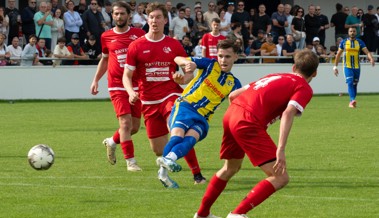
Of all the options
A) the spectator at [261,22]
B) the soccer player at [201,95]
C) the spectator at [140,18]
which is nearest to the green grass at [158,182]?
the soccer player at [201,95]

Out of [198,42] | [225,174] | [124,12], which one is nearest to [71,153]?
[124,12]

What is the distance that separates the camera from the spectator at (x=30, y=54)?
28250mm

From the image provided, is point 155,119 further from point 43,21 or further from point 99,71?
point 43,21

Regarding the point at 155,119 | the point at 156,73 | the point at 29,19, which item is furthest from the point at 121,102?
the point at 29,19

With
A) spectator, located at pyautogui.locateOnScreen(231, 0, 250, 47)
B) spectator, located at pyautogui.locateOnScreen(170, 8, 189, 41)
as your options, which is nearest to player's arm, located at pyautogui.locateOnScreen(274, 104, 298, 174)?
spectator, located at pyautogui.locateOnScreen(170, 8, 189, 41)

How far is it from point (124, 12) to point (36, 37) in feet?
52.9

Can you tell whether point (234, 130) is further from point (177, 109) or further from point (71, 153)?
point (71, 153)

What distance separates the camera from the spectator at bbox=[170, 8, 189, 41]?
3103cm

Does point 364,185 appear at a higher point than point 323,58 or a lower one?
higher

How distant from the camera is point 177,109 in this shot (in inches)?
419

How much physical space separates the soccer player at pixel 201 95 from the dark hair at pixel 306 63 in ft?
6.13

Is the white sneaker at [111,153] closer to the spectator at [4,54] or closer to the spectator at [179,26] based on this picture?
the spectator at [4,54]

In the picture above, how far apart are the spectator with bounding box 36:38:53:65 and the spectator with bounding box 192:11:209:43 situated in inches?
189

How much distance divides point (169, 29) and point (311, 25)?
5933mm
